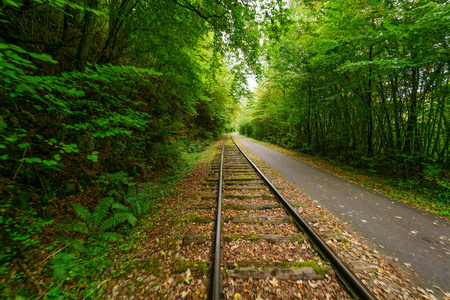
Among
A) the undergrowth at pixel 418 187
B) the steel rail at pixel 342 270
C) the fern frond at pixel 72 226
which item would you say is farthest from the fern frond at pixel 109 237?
the undergrowth at pixel 418 187

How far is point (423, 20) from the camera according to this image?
3975mm

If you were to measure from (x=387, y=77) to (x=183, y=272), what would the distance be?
352 inches

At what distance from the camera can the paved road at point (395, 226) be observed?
7.85 feet

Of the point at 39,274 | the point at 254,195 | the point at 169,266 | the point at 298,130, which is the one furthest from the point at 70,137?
the point at 298,130

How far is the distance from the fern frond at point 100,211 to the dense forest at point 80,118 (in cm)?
2

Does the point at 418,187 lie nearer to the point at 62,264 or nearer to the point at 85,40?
the point at 62,264

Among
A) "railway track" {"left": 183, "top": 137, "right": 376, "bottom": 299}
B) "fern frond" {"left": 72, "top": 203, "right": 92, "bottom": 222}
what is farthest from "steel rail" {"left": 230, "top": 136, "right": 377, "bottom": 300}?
"fern frond" {"left": 72, "top": 203, "right": 92, "bottom": 222}

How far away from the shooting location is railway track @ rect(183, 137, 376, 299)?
1.88 m

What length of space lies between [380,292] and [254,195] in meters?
2.57

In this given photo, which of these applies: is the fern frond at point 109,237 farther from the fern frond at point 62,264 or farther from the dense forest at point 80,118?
the fern frond at point 62,264

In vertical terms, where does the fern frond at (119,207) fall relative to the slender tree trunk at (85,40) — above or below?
below

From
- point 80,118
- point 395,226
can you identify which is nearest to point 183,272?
point 80,118

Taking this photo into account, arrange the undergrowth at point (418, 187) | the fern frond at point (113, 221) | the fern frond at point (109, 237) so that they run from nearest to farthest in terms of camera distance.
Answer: the fern frond at point (109, 237)
the fern frond at point (113, 221)
the undergrowth at point (418, 187)

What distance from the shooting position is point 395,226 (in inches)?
130
